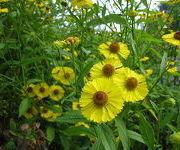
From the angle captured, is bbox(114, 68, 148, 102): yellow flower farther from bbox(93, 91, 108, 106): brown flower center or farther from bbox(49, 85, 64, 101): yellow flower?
bbox(49, 85, 64, 101): yellow flower

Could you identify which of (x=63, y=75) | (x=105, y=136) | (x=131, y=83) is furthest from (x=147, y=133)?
(x=63, y=75)

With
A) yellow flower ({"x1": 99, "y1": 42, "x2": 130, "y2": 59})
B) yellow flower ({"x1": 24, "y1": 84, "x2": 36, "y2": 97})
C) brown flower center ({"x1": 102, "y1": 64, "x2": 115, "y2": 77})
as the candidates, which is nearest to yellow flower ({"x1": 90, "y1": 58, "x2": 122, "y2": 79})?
brown flower center ({"x1": 102, "y1": 64, "x2": 115, "y2": 77})

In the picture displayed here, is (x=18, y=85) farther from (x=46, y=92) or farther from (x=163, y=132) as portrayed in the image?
(x=163, y=132)

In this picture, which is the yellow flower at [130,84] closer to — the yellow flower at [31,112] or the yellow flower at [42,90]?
the yellow flower at [42,90]

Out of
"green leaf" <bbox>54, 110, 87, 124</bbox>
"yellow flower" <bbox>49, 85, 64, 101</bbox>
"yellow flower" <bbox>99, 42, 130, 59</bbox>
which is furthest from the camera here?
"yellow flower" <bbox>49, 85, 64, 101</bbox>

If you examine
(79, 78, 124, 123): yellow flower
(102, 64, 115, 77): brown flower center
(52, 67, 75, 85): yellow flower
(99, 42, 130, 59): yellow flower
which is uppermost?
(99, 42, 130, 59): yellow flower

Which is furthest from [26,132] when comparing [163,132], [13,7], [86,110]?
[13,7]

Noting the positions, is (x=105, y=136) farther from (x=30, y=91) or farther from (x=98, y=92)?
(x=30, y=91)
